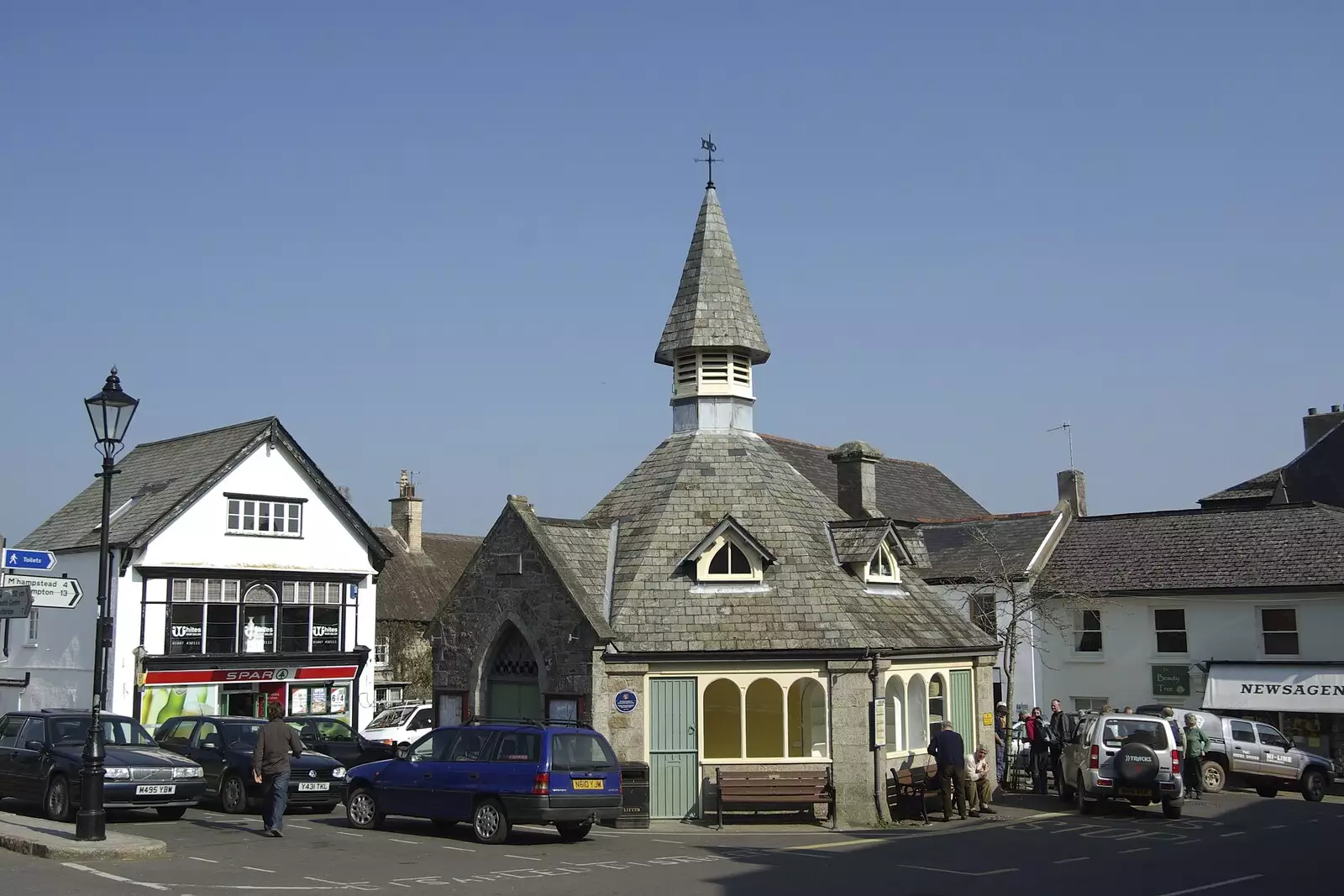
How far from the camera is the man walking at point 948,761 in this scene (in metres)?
21.3

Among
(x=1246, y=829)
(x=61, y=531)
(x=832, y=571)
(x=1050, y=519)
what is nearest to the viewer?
(x=1246, y=829)

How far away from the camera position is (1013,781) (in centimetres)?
2702

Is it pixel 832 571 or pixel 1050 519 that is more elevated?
pixel 1050 519

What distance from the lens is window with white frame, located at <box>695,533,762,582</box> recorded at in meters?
22.3

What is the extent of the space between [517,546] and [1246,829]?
13.3m

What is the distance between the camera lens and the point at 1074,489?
147ft

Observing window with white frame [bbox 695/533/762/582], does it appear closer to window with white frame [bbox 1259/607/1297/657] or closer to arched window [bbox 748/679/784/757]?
arched window [bbox 748/679/784/757]

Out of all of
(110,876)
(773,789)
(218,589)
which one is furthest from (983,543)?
(110,876)

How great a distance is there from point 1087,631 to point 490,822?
81.8 feet

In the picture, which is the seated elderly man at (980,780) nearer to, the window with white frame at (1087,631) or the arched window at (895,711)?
the arched window at (895,711)

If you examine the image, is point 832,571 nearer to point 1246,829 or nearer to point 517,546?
point 517,546

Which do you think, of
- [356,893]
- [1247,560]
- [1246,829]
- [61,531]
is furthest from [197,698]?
[1247,560]

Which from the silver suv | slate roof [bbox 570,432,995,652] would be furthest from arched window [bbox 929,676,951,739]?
the silver suv

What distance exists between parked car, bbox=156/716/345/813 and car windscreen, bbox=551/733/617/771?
5517mm
